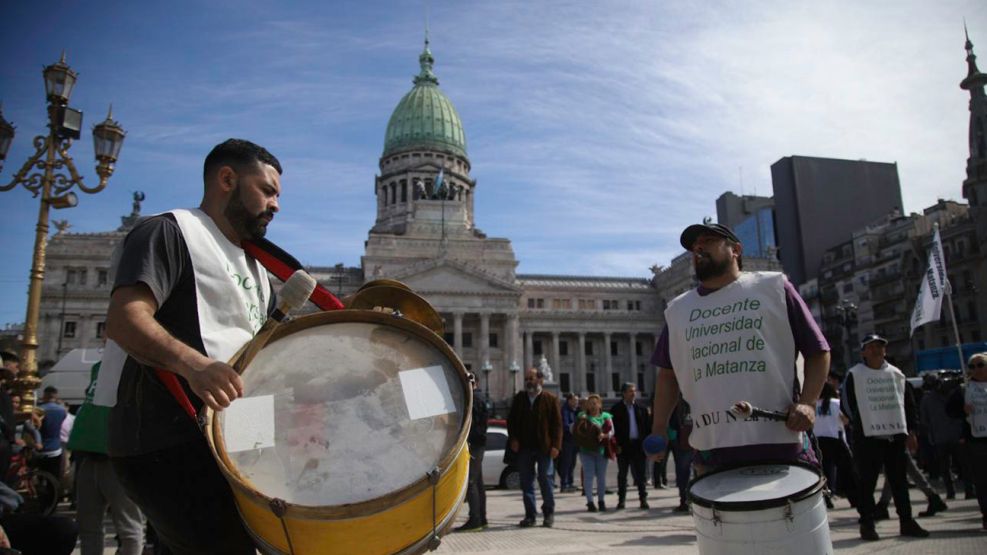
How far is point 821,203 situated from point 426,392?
77055mm

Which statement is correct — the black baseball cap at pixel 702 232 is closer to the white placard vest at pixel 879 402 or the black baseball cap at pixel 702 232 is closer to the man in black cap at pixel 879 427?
the man in black cap at pixel 879 427

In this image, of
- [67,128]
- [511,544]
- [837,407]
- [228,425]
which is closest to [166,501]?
[228,425]

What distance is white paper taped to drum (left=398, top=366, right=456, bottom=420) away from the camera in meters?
2.34

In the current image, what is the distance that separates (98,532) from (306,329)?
401 cm

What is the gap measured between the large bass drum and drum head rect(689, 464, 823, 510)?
114cm

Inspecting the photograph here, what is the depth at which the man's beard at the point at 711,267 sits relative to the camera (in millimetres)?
3857

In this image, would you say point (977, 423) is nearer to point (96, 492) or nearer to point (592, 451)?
point (592, 451)

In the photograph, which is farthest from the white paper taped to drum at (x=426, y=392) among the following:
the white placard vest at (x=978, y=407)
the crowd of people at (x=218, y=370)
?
the white placard vest at (x=978, y=407)

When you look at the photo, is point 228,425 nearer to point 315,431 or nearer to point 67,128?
point 315,431

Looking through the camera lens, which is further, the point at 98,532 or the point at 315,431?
the point at 98,532

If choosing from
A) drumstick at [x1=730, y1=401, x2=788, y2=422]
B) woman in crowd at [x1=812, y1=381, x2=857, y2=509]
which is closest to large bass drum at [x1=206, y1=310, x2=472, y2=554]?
drumstick at [x1=730, y1=401, x2=788, y2=422]

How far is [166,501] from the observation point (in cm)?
250

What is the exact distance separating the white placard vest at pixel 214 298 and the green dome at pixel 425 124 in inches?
2908

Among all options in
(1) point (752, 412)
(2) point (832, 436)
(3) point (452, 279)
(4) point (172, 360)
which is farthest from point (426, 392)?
(3) point (452, 279)
